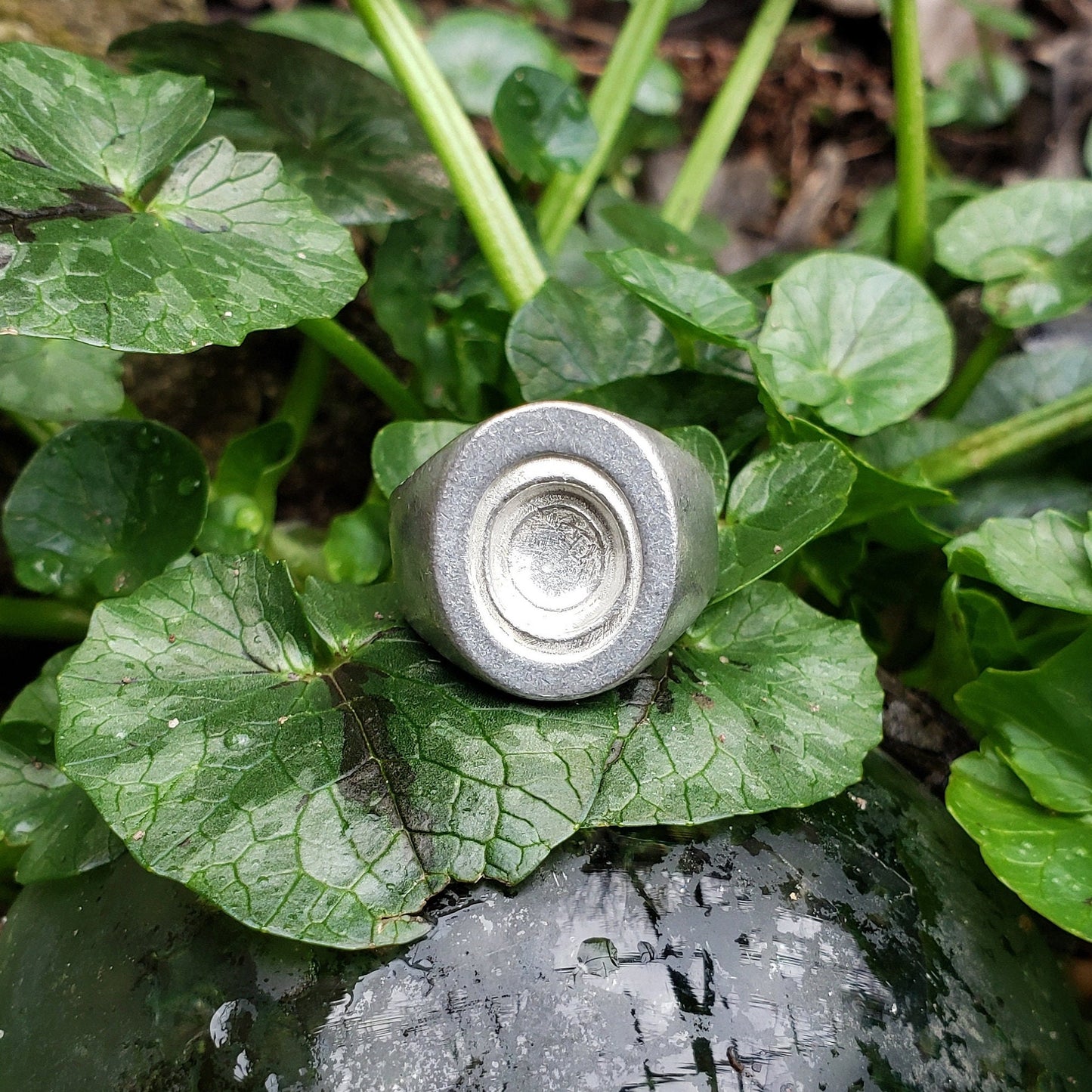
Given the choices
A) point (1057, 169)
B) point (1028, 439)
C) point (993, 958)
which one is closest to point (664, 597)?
point (993, 958)

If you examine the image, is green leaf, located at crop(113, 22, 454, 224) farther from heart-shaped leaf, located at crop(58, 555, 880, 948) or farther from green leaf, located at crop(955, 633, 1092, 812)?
green leaf, located at crop(955, 633, 1092, 812)

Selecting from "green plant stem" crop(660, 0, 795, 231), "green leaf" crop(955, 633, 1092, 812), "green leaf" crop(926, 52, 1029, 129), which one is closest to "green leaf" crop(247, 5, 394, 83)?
"green plant stem" crop(660, 0, 795, 231)

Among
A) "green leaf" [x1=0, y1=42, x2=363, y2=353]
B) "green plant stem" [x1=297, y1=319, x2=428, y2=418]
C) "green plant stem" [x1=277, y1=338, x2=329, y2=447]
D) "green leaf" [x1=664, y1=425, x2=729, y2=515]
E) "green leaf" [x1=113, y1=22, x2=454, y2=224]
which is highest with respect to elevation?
"green leaf" [x1=0, y1=42, x2=363, y2=353]

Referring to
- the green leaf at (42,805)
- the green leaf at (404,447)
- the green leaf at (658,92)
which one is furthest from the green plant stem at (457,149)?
the green leaf at (658,92)

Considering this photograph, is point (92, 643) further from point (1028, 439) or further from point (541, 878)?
point (1028, 439)

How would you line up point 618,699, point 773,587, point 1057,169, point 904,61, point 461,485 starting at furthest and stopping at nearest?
point 1057,169, point 904,61, point 773,587, point 618,699, point 461,485

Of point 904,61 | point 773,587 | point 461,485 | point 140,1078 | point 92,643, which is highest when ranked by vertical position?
point 904,61
